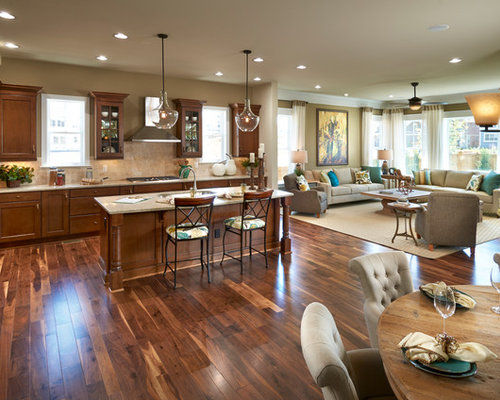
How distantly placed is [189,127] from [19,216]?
11.0 ft

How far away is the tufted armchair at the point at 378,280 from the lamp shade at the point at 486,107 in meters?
1.01

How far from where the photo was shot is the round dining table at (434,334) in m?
1.13

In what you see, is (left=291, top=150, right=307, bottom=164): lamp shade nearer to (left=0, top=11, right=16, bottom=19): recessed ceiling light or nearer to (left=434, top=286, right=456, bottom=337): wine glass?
(left=0, top=11, right=16, bottom=19): recessed ceiling light

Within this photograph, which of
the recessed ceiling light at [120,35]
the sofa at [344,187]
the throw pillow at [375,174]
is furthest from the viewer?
the throw pillow at [375,174]

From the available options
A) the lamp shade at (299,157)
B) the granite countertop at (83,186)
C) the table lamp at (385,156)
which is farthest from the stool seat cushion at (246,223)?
the table lamp at (385,156)

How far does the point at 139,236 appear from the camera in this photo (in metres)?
4.22

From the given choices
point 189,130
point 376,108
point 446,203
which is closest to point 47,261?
point 189,130

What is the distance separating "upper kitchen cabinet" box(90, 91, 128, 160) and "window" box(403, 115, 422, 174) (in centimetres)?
843

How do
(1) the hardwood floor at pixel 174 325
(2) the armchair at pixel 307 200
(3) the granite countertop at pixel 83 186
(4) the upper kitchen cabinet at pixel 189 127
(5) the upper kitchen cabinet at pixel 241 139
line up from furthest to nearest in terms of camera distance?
1. (5) the upper kitchen cabinet at pixel 241 139
2. (2) the armchair at pixel 307 200
3. (4) the upper kitchen cabinet at pixel 189 127
4. (3) the granite countertop at pixel 83 186
5. (1) the hardwood floor at pixel 174 325

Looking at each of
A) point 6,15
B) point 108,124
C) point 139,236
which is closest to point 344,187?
point 108,124

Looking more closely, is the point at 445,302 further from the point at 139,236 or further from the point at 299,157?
the point at 299,157

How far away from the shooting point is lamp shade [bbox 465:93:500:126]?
220cm

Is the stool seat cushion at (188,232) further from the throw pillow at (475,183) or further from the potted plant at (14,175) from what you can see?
the throw pillow at (475,183)

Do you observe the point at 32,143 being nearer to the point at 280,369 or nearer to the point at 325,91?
the point at 280,369
